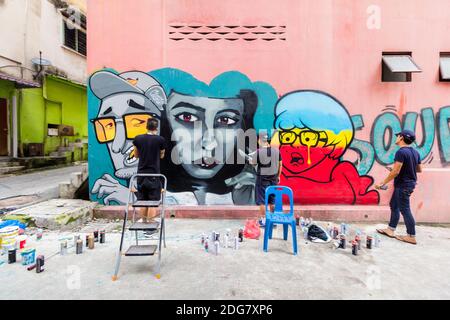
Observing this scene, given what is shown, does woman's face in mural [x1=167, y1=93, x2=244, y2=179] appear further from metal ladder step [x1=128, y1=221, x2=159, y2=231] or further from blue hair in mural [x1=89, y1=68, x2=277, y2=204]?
metal ladder step [x1=128, y1=221, x2=159, y2=231]

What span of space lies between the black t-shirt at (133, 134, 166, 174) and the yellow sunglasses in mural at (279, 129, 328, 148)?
2993mm

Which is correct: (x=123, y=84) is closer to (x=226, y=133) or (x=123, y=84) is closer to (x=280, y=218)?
(x=226, y=133)

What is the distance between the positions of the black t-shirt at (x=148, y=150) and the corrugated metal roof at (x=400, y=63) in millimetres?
5231

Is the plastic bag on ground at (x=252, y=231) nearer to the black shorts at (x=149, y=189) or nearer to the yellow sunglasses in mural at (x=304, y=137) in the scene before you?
the black shorts at (x=149, y=189)

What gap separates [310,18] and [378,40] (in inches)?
64.6

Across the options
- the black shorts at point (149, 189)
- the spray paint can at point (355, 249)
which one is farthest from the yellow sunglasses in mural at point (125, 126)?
the spray paint can at point (355, 249)

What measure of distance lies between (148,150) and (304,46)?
4313mm

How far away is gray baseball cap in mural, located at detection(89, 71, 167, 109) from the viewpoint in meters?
6.37

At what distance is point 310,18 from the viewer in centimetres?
640

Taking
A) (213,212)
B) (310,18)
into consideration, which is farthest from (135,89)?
(310,18)

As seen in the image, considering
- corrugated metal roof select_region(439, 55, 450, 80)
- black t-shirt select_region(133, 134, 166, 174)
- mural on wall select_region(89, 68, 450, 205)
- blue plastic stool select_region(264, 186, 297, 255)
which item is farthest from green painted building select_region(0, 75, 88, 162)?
corrugated metal roof select_region(439, 55, 450, 80)
